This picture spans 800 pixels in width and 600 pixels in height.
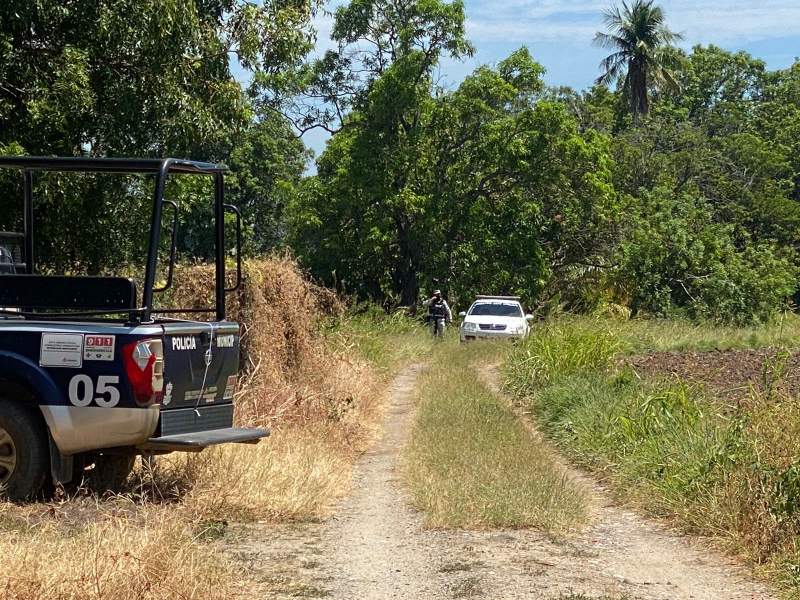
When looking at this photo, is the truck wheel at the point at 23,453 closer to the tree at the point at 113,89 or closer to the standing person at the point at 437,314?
the tree at the point at 113,89

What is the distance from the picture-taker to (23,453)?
8.43 meters

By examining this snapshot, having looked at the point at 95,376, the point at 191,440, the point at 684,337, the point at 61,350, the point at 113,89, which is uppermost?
the point at 113,89

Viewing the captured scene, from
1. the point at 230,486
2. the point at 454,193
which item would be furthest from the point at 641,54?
the point at 230,486

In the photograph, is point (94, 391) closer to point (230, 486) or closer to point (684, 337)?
point (230, 486)

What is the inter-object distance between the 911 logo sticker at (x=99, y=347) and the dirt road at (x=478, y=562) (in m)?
1.62

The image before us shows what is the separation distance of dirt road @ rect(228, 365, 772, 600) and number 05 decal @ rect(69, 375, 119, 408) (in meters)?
1.38

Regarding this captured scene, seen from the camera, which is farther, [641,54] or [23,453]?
[641,54]

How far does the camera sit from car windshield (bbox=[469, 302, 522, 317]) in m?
30.5

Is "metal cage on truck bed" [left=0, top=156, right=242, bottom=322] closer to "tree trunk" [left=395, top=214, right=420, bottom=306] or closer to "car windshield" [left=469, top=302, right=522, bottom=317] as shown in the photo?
"car windshield" [left=469, top=302, right=522, bottom=317]

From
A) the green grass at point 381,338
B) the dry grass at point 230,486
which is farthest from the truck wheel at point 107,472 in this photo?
the green grass at point 381,338

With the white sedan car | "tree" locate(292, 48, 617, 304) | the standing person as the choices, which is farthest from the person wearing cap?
"tree" locate(292, 48, 617, 304)

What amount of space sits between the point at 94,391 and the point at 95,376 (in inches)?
4.2

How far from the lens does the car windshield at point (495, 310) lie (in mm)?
30547

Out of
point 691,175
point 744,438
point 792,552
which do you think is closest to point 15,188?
point 744,438
